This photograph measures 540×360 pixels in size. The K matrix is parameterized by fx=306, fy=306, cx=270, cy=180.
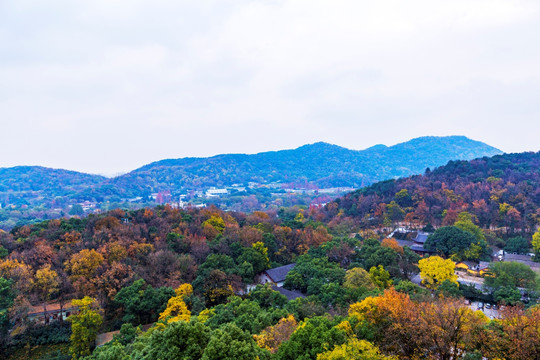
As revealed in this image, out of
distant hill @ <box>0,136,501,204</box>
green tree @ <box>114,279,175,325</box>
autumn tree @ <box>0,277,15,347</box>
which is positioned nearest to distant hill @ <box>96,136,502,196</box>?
distant hill @ <box>0,136,501,204</box>

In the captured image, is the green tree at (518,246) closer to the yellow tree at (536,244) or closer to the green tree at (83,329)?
the yellow tree at (536,244)

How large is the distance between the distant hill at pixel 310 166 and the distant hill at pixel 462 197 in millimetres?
77736

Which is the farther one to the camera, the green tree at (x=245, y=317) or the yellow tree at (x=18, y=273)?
the yellow tree at (x=18, y=273)

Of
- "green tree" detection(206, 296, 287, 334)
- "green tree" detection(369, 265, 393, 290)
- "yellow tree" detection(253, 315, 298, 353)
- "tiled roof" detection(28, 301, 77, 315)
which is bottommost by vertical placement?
"green tree" detection(369, 265, 393, 290)

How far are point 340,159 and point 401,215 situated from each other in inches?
5018

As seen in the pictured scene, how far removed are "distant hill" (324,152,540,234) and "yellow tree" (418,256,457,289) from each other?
17201mm

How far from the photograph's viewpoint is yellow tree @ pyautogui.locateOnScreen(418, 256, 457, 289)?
20.6 metres

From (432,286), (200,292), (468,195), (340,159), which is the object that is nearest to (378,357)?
(200,292)

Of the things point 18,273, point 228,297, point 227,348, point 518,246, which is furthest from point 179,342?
point 518,246

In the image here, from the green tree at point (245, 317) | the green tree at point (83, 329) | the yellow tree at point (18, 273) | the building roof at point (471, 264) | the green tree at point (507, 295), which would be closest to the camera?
the green tree at point (245, 317)

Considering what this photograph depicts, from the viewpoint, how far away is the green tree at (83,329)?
596 inches

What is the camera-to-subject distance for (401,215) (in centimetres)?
4109

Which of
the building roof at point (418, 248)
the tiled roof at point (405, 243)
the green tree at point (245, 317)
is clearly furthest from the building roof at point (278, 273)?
the tiled roof at point (405, 243)

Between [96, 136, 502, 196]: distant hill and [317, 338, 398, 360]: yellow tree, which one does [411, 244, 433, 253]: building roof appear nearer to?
[317, 338, 398, 360]: yellow tree
